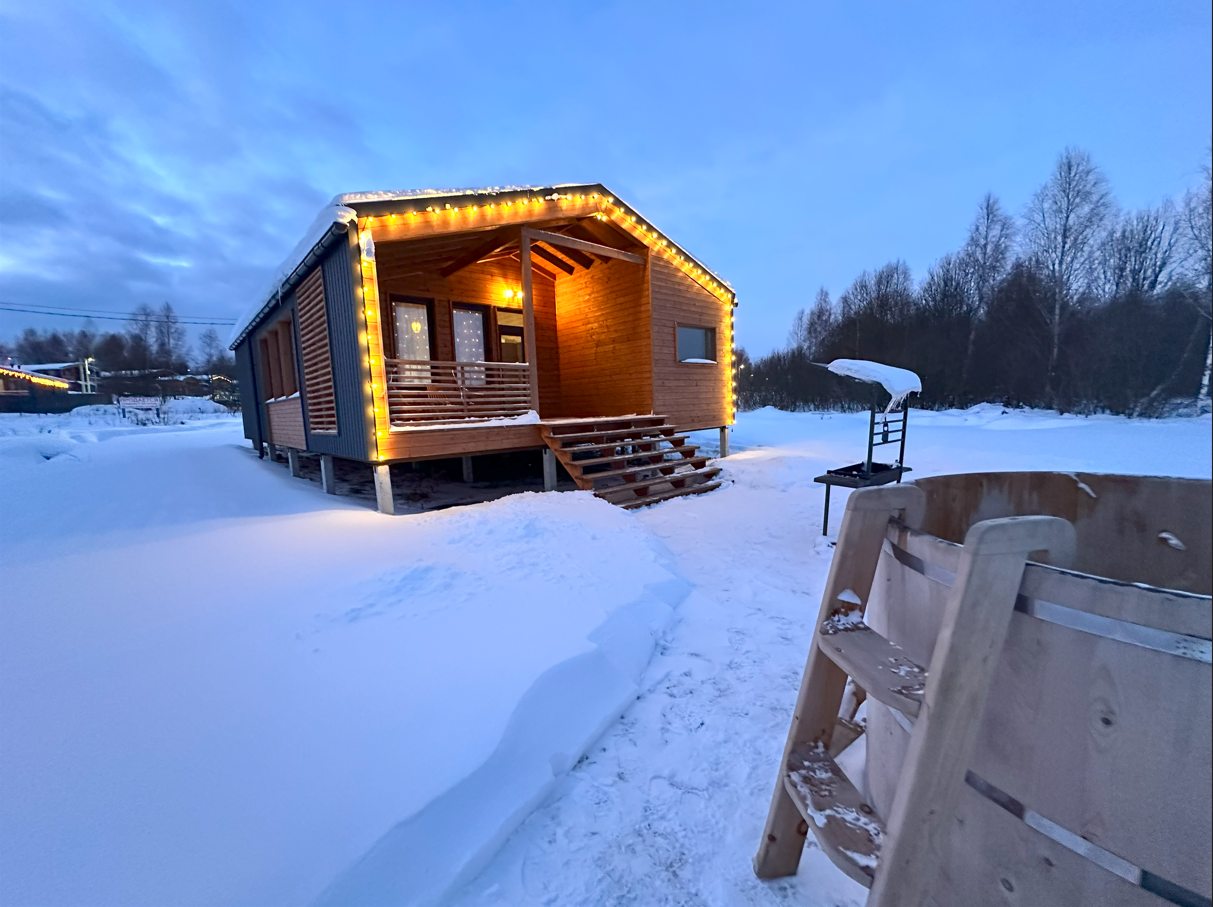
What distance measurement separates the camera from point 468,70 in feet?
62.7

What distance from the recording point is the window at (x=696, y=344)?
9.84 metres

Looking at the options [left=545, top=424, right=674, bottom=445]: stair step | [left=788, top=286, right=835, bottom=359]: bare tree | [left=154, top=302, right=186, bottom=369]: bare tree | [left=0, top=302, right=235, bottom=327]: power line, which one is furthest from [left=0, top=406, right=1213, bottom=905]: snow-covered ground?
[left=154, top=302, right=186, bottom=369]: bare tree

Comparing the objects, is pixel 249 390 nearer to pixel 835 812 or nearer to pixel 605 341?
pixel 605 341

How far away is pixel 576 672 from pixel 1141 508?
2.47m

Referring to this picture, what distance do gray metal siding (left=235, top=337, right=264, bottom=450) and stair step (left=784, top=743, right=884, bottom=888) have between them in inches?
573

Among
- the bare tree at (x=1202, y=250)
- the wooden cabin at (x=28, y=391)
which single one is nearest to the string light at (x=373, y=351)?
the bare tree at (x=1202, y=250)

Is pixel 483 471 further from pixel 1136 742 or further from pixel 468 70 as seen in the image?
pixel 468 70

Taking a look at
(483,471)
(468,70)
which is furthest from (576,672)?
(468,70)

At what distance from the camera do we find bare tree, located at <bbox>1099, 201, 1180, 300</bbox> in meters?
0.79

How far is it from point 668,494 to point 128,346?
40.8 meters

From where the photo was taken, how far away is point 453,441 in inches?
257

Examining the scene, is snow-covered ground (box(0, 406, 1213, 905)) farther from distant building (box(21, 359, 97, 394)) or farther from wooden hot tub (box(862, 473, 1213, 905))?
distant building (box(21, 359, 97, 394))

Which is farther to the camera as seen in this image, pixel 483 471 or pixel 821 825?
pixel 483 471

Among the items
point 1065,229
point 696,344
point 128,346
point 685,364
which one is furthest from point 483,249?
point 128,346
